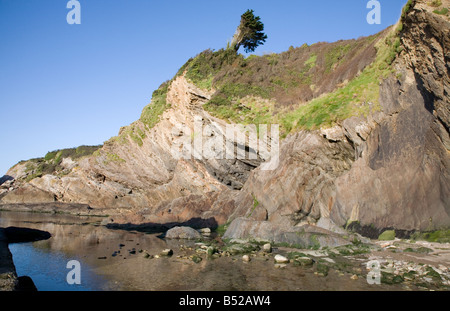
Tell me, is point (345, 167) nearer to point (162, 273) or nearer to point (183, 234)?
point (183, 234)

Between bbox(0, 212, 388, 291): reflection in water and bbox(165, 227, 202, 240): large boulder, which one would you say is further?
bbox(165, 227, 202, 240): large boulder

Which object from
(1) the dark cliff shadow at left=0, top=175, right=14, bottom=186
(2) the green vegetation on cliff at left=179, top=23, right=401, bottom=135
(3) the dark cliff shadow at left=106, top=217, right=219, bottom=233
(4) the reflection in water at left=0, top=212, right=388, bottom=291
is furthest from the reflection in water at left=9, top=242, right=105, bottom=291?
(1) the dark cliff shadow at left=0, top=175, right=14, bottom=186

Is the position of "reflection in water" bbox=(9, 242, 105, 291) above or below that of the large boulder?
above

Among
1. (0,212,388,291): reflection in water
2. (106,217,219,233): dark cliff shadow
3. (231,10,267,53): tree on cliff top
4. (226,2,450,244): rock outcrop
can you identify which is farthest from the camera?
(231,10,267,53): tree on cliff top

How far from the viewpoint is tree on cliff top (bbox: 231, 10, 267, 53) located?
39625 millimetres

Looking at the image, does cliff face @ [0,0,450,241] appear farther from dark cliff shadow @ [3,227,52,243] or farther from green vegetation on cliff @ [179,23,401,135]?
dark cliff shadow @ [3,227,52,243]

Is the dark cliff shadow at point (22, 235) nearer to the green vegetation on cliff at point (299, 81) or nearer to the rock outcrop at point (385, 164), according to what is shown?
the rock outcrop at point (385, 164)

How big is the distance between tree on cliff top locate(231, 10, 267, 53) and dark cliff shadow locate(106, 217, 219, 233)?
2422 centimetres

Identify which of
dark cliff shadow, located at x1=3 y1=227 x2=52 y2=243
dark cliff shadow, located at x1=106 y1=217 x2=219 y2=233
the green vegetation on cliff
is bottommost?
dark cliff shadow, located at x1=106 y1=217 x2=219 y2=233

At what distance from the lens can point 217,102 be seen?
30922mm

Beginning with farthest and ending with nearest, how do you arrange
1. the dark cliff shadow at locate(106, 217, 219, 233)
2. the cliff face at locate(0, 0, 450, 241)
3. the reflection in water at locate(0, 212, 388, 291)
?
the dark cliff shadow at locate(106, 217, 219, 233) → the cliff face at locate(0, 0, 450, 241) → the reflection in water at locate(0, 212, 388, 291)

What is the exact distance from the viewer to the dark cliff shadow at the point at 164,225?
93.2ft
